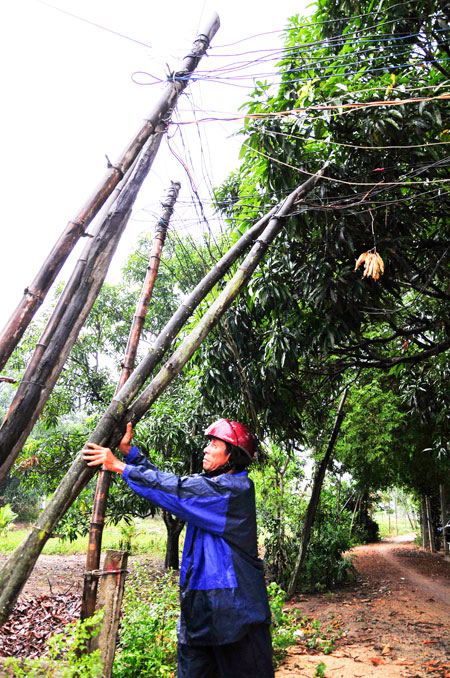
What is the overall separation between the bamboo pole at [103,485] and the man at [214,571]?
0.51 metres

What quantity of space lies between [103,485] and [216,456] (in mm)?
1032

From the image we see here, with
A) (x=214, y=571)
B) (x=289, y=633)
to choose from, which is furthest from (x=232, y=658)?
(x=289, y=633)

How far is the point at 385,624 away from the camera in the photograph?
7641 millimetres

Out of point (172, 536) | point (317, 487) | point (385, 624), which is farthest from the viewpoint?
point (172, 536)

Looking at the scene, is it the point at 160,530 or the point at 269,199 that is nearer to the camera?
the point at 269,199

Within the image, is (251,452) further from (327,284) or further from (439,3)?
(439,3)

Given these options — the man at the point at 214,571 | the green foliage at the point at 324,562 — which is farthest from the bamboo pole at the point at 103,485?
the green foliage at the point at 324,562

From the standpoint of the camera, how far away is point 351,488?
2000 cm

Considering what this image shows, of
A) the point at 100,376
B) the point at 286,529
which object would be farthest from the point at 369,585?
the point at 100,376

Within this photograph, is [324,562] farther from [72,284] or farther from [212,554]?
[72,284]

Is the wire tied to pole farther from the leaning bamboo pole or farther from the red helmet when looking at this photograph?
the red helmet

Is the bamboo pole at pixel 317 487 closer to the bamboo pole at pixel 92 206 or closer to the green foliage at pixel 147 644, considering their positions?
the green foliage at pixel 147 644

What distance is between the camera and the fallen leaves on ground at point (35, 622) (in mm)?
5805

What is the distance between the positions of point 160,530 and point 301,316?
22.2 metres
